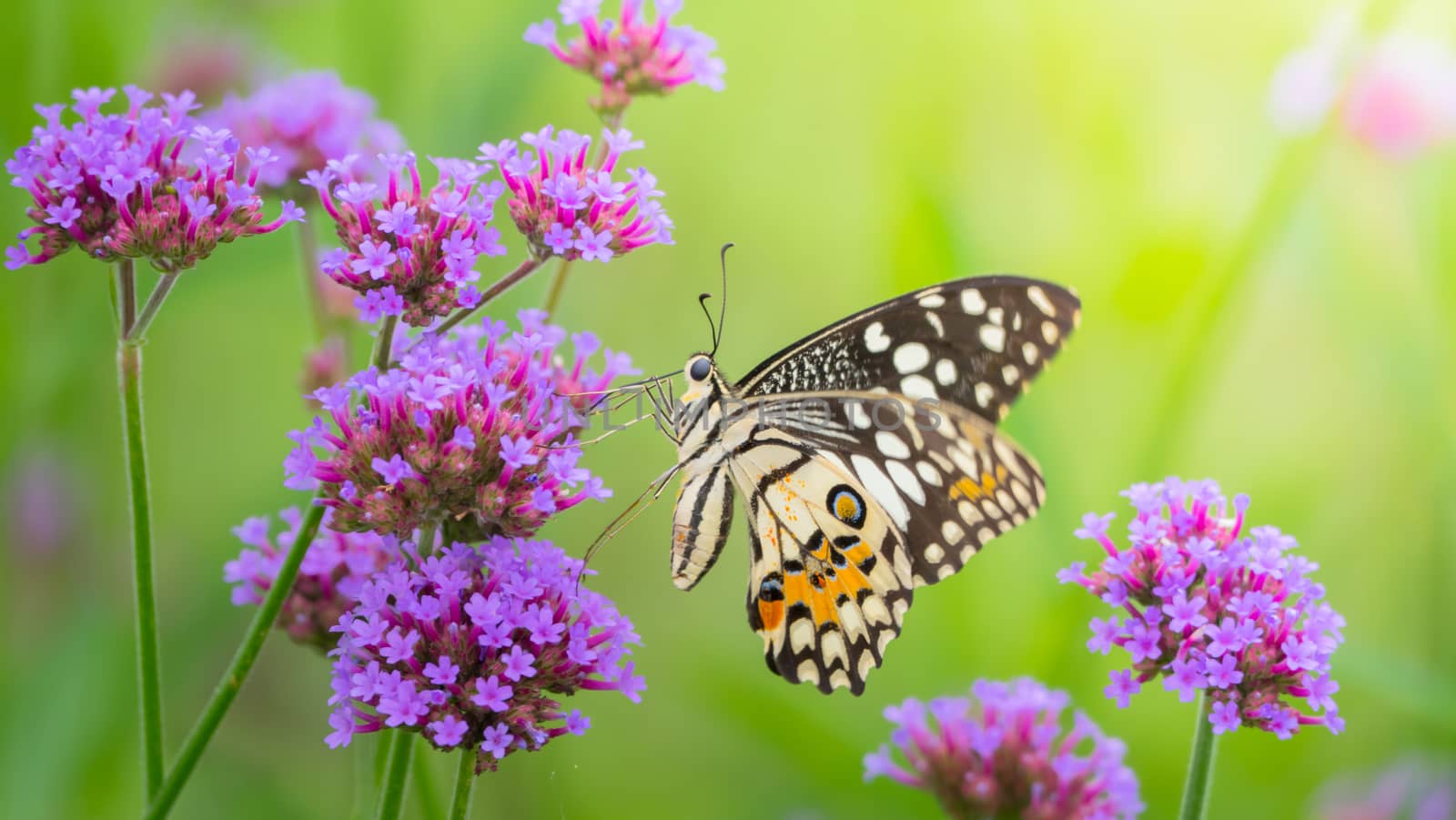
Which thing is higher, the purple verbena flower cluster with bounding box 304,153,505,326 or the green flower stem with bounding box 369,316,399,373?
the purple verbena flower cluster with bounding box 304,153,505,326

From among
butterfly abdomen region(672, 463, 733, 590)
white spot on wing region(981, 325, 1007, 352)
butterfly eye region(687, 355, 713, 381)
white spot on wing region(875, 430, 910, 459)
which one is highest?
white spot on wing region(981, 325, 1007, 352)

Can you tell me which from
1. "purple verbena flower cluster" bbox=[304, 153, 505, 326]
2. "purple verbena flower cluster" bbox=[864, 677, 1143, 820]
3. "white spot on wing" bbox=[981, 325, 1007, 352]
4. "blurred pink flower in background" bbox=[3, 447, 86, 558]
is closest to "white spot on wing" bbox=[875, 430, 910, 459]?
"white spot on wing" bbox=[981, 325, 1007, 352]

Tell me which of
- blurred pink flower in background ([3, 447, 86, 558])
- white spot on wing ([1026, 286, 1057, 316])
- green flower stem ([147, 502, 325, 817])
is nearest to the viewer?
green flower stem ([147, 502, 325, 817])

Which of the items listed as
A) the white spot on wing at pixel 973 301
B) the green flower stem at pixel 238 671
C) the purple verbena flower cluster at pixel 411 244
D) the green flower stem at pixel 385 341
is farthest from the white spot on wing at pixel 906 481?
the green flower stem at pixel 238 671

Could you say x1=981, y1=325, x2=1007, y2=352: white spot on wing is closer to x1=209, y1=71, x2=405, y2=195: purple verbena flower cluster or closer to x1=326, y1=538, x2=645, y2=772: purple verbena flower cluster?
x1=326, y1=538, x2=645, y2=772: purple verbena flower cluster

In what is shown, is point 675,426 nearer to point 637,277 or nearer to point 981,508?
point 981,508

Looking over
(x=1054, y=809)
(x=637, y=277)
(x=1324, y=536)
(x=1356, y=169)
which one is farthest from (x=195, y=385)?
(x=1356, y=169)

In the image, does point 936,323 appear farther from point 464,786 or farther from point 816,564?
point 464,786

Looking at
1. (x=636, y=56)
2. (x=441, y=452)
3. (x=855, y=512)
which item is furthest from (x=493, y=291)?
(x=855, y=512)
